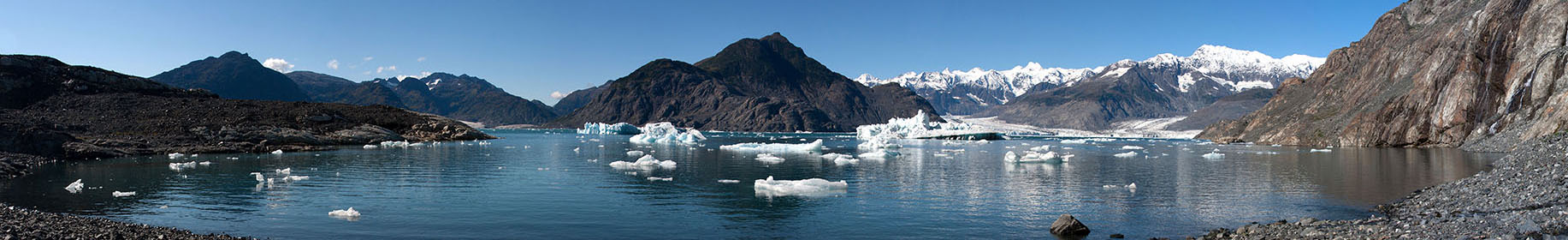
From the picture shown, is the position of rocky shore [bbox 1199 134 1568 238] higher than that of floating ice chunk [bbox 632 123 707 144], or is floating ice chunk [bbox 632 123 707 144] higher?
floating ice chunk [bbox 632 123 707 144]

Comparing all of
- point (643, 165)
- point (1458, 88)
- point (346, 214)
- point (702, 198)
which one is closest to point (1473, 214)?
point (702, 198)

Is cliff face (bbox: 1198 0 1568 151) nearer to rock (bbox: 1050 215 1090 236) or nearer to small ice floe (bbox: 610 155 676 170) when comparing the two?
rock (bbox: 1050 215 1090 236)

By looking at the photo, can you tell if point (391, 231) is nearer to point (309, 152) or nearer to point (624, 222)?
point (624, 222)

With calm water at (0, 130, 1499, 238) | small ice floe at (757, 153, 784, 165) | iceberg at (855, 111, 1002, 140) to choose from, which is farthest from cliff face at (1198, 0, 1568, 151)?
small ice floe at (757, 153, 784, 165)

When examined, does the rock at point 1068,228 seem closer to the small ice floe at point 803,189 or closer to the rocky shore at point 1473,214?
the rocky shore at point 1473,214

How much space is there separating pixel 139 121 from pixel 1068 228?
9005cm

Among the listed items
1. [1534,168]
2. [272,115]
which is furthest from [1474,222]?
[272,115]

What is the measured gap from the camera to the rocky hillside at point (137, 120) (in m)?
60.5

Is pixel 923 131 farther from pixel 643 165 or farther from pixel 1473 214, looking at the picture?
pixel 1473 214

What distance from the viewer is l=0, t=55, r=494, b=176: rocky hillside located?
60531mm

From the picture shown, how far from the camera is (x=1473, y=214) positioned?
20.8m

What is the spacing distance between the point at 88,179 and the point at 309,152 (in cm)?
3439

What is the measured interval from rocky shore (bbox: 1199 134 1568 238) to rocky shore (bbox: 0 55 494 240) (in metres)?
55.4

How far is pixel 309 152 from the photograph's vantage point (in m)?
73.9
